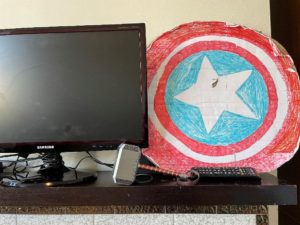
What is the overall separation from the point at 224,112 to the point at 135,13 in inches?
18.7

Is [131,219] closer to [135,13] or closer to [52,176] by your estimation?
[52,176]

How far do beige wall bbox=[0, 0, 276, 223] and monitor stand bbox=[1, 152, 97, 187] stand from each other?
0.12m

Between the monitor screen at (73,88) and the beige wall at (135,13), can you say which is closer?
the monitor screen at (73,88)

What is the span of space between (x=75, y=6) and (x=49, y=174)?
61cm

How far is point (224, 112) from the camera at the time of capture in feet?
3.18

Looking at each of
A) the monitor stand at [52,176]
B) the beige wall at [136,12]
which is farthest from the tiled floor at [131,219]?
the beige wall at [136,12]

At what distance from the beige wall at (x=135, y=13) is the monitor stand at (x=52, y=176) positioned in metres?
0.12

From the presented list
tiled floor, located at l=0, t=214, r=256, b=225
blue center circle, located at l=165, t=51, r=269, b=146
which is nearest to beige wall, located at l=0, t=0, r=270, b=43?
blue center circle, located at l=165, t=51, r=269, b=146

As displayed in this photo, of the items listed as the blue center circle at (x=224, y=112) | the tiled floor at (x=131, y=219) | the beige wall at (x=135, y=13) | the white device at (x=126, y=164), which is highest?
the beige wall at (x=135, y=13)

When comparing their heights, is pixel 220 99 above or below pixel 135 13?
below

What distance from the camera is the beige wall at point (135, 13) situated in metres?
1.02

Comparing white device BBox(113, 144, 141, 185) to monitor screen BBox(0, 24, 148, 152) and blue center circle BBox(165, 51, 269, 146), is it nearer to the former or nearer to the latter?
monitor screen BBox(0, 24, 148, 152)

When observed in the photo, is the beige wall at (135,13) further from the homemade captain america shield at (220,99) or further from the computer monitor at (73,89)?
the computer monitor at (73,89)

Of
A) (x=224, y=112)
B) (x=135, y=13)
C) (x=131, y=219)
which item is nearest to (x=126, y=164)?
(x=131, y=219)
